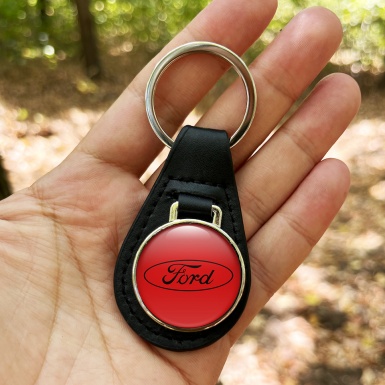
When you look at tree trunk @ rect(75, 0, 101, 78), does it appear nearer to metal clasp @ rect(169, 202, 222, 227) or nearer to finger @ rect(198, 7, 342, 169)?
finger @ rect(198, 7, 342, 169)

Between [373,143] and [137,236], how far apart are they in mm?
3706

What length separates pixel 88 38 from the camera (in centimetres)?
539

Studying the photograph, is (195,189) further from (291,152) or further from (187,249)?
(291,152)

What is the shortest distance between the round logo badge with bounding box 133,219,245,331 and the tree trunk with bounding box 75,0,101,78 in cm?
416

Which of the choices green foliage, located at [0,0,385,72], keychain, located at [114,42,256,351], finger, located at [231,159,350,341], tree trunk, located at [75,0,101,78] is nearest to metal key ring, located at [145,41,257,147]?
keychain, located at [114,42,256,351]

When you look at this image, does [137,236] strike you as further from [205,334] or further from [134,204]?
[205,334]

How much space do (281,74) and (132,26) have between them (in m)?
5.26

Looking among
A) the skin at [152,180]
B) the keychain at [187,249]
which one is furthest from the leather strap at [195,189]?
the skin at [152,180]

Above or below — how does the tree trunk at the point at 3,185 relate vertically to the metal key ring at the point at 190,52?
below

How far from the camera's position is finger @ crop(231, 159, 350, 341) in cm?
190

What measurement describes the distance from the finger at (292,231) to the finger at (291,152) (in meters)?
0.05

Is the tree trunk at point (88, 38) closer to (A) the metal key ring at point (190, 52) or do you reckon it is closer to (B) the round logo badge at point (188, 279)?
(A) the metal key ring at point (190, 52)

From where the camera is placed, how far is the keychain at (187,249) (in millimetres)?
1718

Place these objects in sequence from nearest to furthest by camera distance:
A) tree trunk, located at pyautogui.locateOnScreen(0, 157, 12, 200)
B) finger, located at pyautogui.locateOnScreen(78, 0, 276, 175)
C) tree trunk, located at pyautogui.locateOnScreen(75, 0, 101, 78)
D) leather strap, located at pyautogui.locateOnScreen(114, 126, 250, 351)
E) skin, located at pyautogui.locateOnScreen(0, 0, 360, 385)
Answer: skin, located at pyautogui.locateOnScreen(0, 0, 360, 385) → leather strap, located at pyautogui.locateOnScreen(114, 126, 250, 351) → finger, located at pyautogui.locateOnScreen(78, 0, 276, 175) → tree trunk, located at pyautogui.locateOnScreen(0, 157, 12, 200) → tree trunk, located at pyautogui.locateOnScreen(75, 0, 101, 78)
